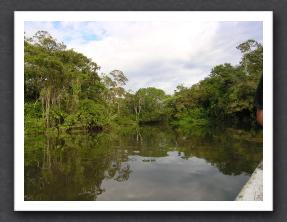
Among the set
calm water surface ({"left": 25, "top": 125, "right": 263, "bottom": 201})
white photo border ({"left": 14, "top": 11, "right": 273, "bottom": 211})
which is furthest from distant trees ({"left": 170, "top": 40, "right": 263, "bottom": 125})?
Answer: white photo border ({"left": 14, "top": 11, "right": 273, "bottom": 211})

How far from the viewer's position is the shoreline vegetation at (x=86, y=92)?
1033 cm

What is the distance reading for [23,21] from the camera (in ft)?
5.87

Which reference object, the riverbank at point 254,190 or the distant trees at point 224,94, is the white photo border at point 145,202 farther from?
the distant trees at point 224,94

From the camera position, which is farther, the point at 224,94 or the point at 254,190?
the point at 224,94

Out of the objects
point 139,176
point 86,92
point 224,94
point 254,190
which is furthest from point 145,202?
point 224,94

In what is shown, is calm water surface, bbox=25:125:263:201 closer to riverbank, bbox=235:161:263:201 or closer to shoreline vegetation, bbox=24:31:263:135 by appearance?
riverbank, bbox=235:161:263:201

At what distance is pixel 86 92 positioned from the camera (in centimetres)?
1381

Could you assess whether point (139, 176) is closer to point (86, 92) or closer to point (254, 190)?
point (254, 190)

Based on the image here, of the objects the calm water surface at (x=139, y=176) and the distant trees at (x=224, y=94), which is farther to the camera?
the distant trees at (x=224, y=94)

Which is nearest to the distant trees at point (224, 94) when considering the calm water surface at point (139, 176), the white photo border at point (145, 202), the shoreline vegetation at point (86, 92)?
the shoreline vegetation at point (86, 92)

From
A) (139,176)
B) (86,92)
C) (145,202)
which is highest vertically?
(86,92)

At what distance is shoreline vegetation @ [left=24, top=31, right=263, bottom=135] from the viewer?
1033 centimetres
